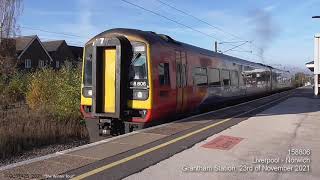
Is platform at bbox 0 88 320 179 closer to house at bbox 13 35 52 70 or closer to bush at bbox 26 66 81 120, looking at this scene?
bush at bbox 26 66 81 120

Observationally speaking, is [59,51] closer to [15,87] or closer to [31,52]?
[31,52]

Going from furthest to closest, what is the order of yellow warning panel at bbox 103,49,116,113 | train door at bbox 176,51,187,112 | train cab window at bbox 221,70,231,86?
train cab window at bbox 221,70,231,86 < train door at bbox 176,51,187,112 < yellow warning panel at bbox 103,49,116,113

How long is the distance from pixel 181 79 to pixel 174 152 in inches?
238

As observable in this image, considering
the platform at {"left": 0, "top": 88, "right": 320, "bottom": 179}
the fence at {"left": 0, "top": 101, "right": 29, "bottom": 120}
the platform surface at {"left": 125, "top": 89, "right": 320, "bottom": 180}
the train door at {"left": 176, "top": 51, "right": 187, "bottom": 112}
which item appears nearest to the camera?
the platform at {"left": 0, "top": 88, "right": 320, "bottom": 179}

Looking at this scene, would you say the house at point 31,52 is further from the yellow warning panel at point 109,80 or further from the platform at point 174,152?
the platform at point 174,152

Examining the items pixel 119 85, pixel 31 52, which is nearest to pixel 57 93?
pixel 119 85

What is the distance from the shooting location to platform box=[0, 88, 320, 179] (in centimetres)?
697

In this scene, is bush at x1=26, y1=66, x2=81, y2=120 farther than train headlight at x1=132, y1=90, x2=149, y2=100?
Yes

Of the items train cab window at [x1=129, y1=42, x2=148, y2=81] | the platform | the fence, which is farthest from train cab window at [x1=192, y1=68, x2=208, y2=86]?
the fence

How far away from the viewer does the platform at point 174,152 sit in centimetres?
697

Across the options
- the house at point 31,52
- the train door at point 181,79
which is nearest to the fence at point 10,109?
the train door at point 181,79

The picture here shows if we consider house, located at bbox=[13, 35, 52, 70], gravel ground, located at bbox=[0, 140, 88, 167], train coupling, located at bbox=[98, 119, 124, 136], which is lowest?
gravel ground, located at bbox=[0, 140, 88, 167]

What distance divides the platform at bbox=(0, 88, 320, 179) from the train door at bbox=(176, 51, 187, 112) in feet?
3.84

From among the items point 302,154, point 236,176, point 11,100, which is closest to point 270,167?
point 236,176
